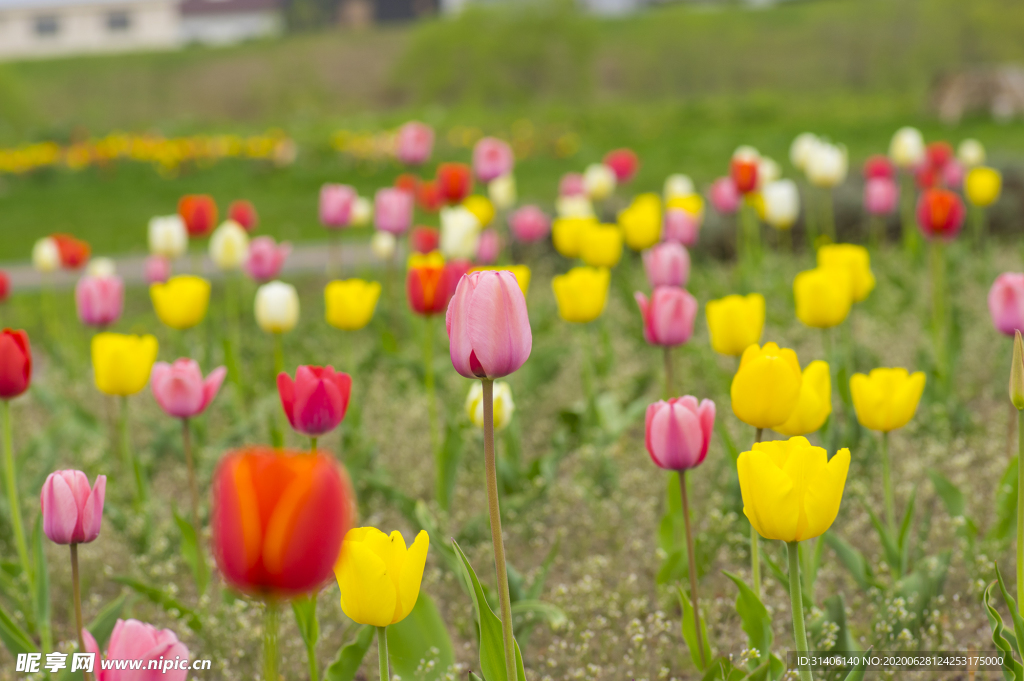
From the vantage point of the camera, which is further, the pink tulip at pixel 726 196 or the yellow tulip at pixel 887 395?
the pink tulip at pixel 726 196

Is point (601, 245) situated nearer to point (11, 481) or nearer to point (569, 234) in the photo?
point (569, 234)

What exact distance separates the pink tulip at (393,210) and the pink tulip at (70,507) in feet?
7.39

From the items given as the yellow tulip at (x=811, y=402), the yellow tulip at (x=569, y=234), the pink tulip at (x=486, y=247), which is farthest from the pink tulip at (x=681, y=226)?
the yellow tulip at (x=811, y=402)

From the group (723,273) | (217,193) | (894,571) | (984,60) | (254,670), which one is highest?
(984,60)

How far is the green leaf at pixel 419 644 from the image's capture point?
68.1 inches

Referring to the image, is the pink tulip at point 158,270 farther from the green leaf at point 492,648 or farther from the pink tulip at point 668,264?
the green leaf at point 492,648

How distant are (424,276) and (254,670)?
1.02 meters

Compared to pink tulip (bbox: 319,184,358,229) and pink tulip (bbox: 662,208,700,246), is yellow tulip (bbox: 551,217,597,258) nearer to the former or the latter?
pink tulip (bbox: 662,208,700,246)

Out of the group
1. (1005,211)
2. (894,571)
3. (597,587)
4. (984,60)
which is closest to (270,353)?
(597,587)

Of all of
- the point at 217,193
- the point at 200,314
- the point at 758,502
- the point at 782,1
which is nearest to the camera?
the point at 758,502

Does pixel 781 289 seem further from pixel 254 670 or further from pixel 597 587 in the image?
pixel 254 670

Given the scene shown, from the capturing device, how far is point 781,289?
4.62 metres

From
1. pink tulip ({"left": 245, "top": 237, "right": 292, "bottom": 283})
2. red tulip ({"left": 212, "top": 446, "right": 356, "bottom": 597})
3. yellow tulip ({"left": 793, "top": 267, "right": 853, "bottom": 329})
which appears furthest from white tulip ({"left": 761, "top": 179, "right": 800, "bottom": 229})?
red tulip ({"left": 212, "top": 446, "right": 356, "bottom": 597})

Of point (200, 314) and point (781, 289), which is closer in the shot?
point (200, 314)
